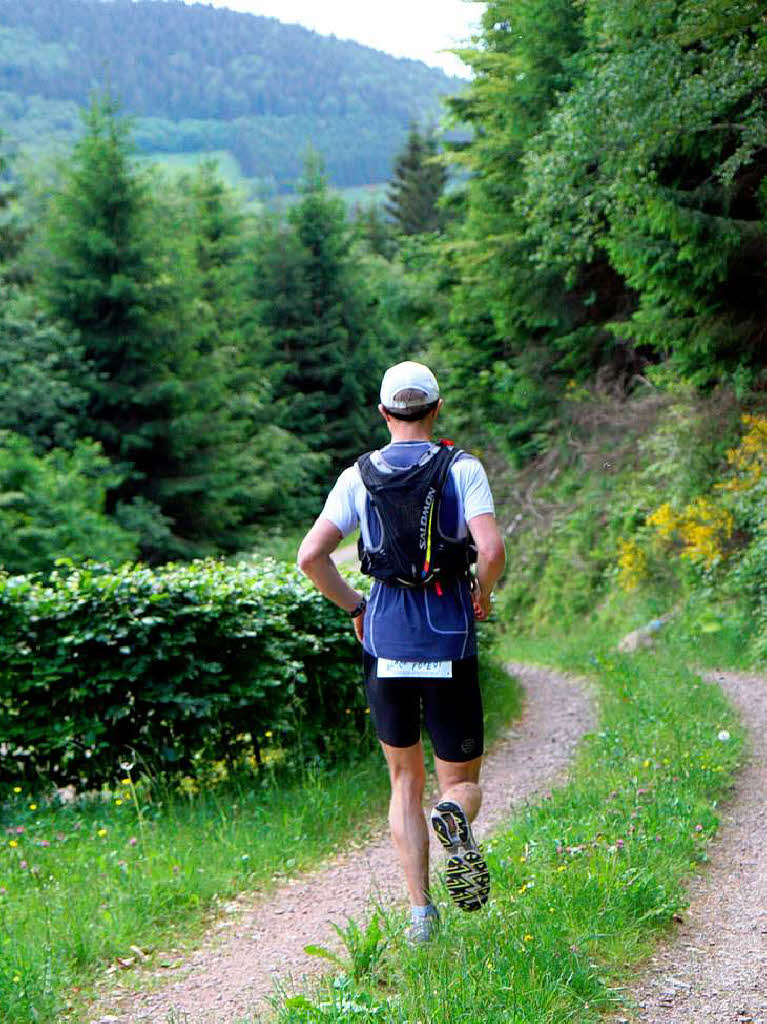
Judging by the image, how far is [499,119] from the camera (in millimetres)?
20859

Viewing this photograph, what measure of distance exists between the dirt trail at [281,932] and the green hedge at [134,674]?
1.68m

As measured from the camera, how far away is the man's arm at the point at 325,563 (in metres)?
4.26

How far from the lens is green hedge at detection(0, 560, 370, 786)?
757 cm

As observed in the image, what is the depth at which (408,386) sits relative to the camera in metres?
4.22

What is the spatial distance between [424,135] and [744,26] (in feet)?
186

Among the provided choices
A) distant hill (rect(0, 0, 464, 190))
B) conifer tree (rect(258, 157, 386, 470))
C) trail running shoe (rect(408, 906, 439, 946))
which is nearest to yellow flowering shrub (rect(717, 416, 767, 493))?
trail running shoe (rect(408, 906, 439, 946))

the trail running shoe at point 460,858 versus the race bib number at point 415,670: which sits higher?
the race bib number at point 415,670

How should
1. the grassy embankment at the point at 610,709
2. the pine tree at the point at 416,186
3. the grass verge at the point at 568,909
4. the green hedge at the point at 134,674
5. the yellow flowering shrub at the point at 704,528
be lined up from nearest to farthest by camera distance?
the grass verge at the point at 568,909 → the grassy embankment at the point at 610,709 → the green hedge at the point at 134,674 → the yellow flowering shrub at the point at 704,528 → the pine tree at the point at 416,186

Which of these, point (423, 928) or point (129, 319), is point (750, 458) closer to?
point (423, 928)

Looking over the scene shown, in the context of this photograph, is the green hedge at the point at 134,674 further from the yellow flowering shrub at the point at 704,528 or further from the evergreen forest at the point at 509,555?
the yellow flowering shrub at the point at 704,528

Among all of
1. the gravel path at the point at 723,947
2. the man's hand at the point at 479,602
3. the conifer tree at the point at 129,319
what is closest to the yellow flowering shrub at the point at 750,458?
the gravel path at the point at 723,947

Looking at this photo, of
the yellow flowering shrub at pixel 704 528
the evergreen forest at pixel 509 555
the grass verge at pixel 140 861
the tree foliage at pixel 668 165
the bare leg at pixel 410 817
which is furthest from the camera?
the yellow flowering shrub at pixel 704 528

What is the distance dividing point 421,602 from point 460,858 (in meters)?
0.93

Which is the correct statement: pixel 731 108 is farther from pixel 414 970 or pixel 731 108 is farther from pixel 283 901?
pixel 414 970
